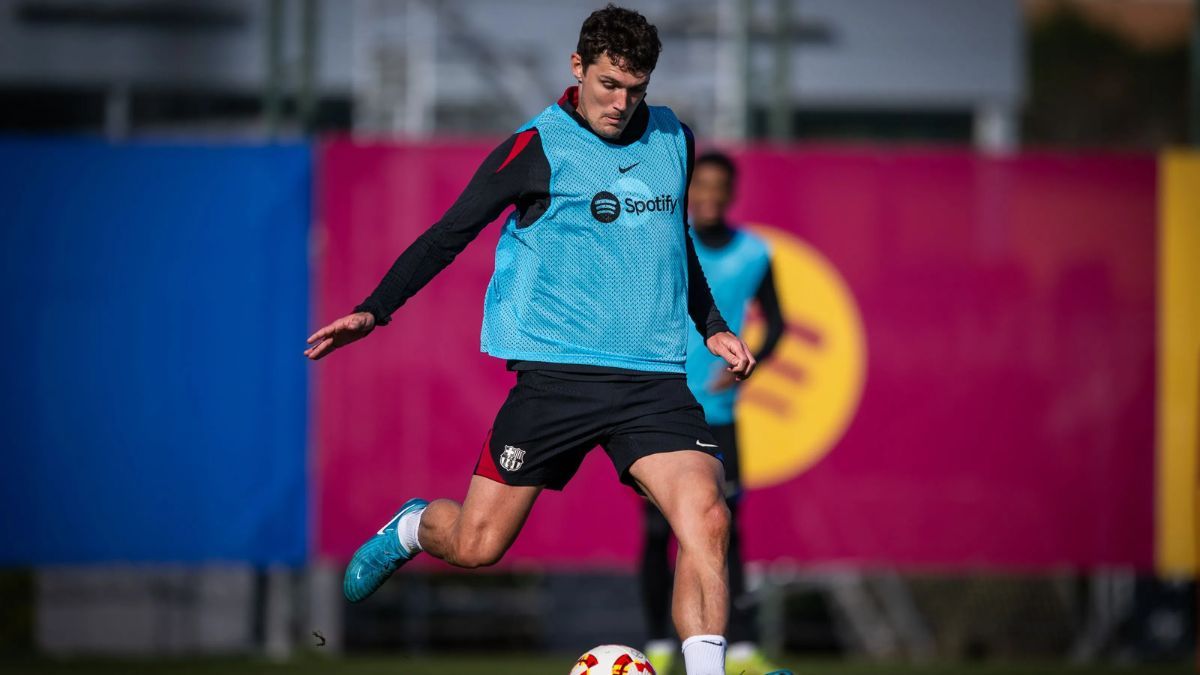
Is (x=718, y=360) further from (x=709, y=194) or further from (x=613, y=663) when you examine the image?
(x=613, y=663)

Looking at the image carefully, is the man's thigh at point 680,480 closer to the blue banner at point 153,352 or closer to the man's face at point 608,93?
the man's face at point 608,93

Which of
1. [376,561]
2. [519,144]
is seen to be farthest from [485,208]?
[376,561]

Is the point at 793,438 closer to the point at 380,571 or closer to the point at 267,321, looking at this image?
the point at 267,321

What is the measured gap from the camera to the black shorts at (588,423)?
5762mm

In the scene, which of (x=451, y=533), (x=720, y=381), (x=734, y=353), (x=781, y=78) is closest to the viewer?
(x=734, y=353)

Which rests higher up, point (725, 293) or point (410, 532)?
point (725, 293)

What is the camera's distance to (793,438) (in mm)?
9773

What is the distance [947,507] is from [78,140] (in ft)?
17.5

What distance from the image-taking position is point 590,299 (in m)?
5.73

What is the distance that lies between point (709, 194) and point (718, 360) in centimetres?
77

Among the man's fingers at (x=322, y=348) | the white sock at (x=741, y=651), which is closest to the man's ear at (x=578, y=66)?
the man's fingers at (x=322, y=348)

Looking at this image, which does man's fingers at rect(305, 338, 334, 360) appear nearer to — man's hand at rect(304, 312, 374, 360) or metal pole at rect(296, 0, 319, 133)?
man's hand at rect(304, 312, 374, 360)

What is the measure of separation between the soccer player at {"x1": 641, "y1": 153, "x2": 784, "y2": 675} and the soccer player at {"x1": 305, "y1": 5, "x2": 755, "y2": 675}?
192 centimetres

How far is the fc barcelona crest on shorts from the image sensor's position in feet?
19.1
